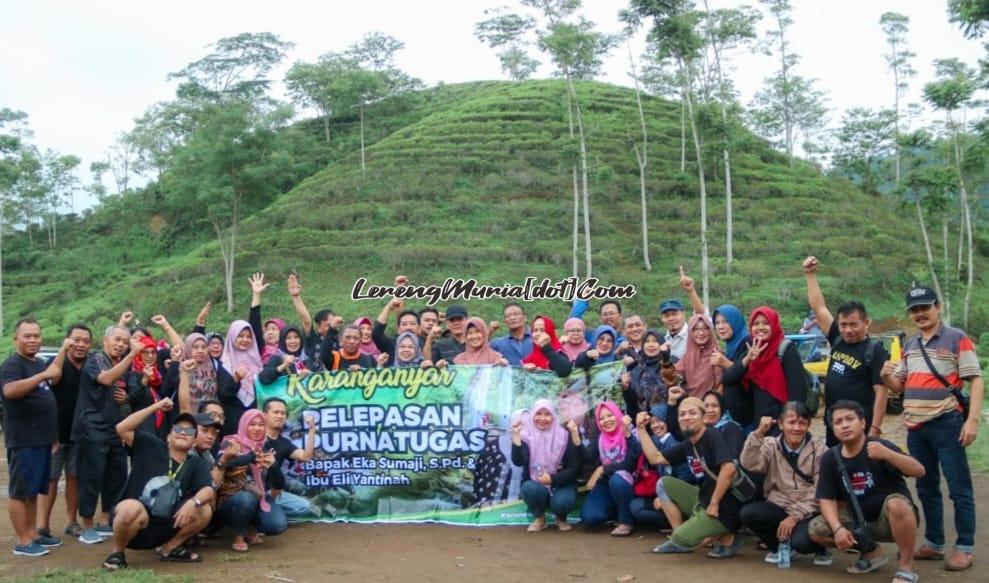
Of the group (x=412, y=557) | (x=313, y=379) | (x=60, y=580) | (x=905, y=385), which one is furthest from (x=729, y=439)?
(x=60, y=580)

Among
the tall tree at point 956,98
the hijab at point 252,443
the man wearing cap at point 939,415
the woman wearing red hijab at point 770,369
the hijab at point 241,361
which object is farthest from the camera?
the tall tree at point 956,98

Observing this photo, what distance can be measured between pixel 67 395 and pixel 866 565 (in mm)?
5469

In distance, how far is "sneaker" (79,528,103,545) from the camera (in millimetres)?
5871

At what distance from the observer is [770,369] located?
5.62 metres

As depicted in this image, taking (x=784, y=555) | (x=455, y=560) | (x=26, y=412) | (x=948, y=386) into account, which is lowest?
(x=455, y=560)

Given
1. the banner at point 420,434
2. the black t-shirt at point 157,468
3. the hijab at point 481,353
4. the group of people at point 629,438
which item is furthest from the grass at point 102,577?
the hijab at point 481,353

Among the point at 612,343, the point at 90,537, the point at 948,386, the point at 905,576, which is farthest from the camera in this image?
the point at 612,343

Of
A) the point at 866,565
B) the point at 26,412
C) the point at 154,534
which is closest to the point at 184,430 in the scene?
the point at 154,534

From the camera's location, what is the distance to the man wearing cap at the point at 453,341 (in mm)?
7449

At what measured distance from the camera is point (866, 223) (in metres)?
35.6

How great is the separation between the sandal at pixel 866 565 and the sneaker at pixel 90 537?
4952 millimetres

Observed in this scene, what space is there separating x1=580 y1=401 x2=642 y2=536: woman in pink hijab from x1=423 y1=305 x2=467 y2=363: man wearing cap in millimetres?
1730

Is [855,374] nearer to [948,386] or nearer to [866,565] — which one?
[948,386]

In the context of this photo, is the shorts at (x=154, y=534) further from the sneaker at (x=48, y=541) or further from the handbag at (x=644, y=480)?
the handbag at (x=644, y=480)
